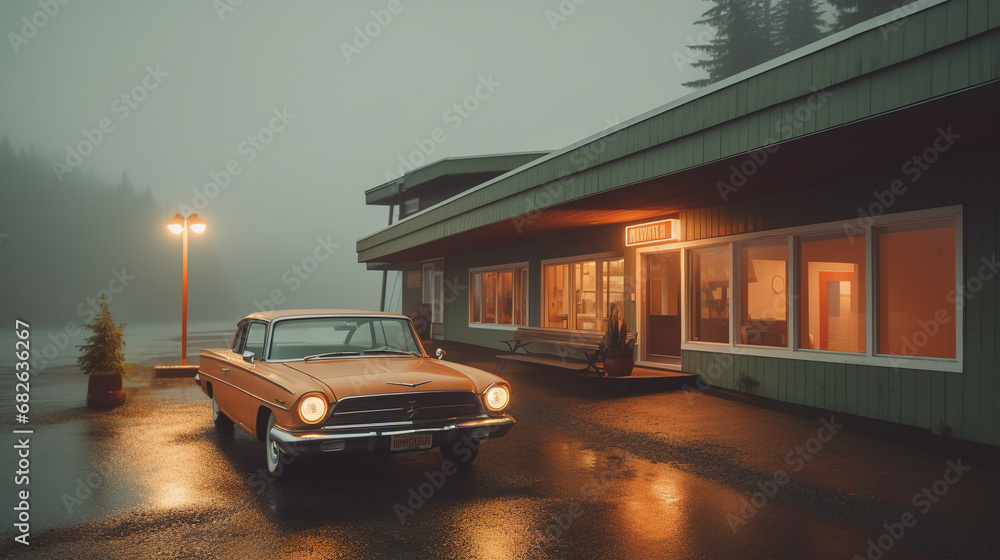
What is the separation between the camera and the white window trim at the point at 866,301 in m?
7.62

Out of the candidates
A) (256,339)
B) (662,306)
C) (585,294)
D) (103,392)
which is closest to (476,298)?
(585,294)

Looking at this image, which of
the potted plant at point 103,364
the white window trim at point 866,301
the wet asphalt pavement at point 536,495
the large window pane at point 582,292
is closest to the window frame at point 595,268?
the large window pane at point 582,292

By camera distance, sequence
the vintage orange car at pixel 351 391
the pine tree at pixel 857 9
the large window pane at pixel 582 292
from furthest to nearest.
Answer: the pine tree at pixel 857 9, the large window pane at pixel 582 292, the vintage orange car at pixel 351 391

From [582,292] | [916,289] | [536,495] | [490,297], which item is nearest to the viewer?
[536,495]

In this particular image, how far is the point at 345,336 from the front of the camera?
22.7ft

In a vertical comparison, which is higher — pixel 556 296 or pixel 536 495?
pixel 556 296

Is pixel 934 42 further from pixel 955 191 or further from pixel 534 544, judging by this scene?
pixel 534 544

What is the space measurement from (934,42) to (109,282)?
86984 millimetres

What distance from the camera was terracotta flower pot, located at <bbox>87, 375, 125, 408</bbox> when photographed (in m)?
9.88

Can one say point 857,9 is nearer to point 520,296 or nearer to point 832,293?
point 520,296

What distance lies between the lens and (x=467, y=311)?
22.6 metres

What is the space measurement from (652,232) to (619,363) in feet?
10.1

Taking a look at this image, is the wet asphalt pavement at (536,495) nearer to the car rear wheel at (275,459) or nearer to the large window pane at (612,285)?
the car rear wheel at (275,459)

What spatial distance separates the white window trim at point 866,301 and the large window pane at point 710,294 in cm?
15
